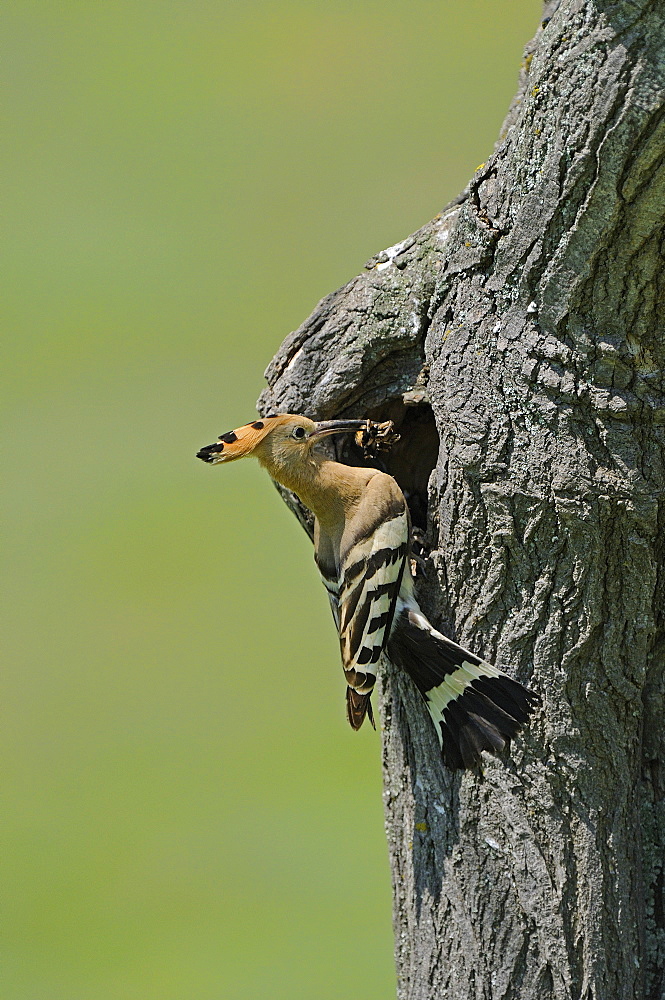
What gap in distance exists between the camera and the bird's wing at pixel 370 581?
2189 millimetres

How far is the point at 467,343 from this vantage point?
6.54ft

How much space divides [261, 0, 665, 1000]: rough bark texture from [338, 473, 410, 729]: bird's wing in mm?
89

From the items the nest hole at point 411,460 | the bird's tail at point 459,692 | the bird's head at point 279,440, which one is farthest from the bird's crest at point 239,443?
the bird's tail at point 459,692

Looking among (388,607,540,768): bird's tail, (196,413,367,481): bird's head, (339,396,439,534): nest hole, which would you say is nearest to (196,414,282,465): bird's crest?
(196,413,367,481): bird's head

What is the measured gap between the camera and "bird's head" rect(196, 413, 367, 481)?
2312mm

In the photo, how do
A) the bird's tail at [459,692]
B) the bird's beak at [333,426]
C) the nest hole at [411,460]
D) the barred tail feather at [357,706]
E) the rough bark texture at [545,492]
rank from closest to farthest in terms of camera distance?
the rough bark texture at [545,492], the bird's tail at [459,692], the barred tail feather at [357,706], the bird's beak at [333,426], the nest hole at [411,460]

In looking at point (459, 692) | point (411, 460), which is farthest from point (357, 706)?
point (411, 460)

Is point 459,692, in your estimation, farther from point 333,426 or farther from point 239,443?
point 239,443

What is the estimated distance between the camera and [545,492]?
1.89 m

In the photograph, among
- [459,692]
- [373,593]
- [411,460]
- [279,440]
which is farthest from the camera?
[411,460]

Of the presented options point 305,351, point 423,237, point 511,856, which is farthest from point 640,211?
point 511,856

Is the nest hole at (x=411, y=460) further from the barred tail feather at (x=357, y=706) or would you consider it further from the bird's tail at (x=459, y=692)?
the barred tail feather at (x=357, y=706)

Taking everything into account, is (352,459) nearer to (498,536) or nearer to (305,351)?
(305,351)

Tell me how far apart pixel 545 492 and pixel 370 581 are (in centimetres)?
54
